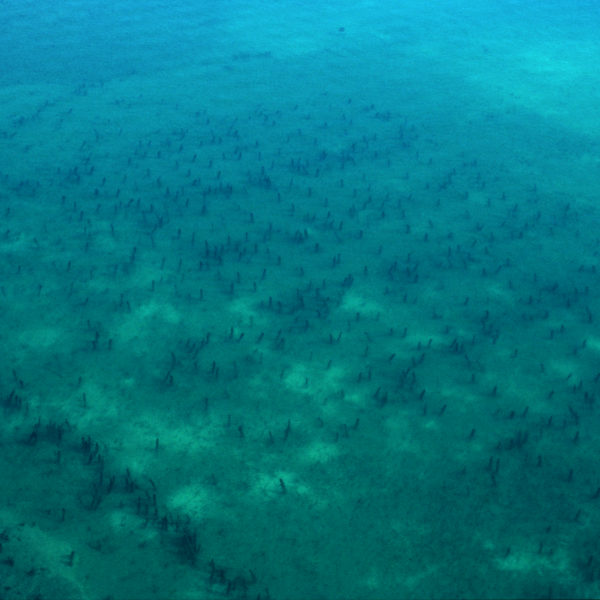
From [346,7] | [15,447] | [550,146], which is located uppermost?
[346,7]

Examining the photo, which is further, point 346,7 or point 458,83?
point 346,7

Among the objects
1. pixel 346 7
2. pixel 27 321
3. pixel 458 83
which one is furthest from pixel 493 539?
pixel 346 7

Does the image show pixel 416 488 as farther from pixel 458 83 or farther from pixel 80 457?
pixel 458 83

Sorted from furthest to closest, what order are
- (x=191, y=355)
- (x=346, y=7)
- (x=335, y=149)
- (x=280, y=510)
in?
1. (x=346, y=7)
2. (x=335, y=149)
3. (x=191, y=355)
4. (x=280, y=510)

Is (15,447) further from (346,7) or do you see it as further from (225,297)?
(346,7)

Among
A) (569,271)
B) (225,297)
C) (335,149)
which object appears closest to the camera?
(225,297)

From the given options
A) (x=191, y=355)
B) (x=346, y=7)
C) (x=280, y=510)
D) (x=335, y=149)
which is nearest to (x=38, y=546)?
(x=280, y=510)

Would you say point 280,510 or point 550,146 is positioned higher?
point 550,146
